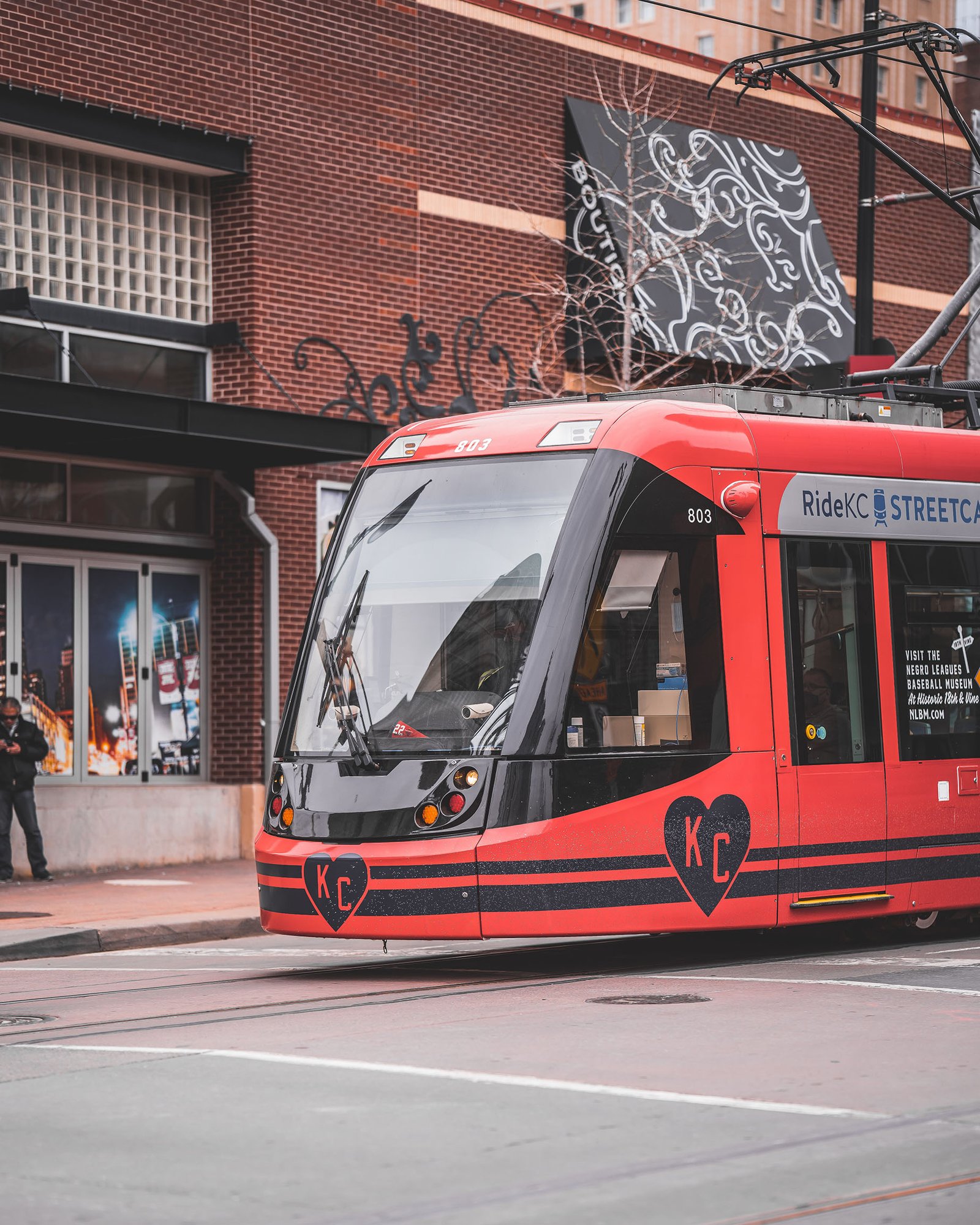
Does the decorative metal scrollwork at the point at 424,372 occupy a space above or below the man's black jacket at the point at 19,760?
above

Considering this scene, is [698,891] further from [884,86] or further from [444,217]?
[884,86]

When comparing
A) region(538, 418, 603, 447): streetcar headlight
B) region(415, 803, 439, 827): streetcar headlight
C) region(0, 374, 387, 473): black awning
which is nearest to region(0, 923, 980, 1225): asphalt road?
region(415, 803, 439, 827): streetcar headlight

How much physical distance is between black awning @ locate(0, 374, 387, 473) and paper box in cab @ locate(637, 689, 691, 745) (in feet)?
25.8

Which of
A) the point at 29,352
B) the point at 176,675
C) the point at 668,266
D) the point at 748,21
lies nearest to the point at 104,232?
the point at 29,352

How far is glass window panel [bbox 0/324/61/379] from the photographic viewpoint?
19625 millimetres

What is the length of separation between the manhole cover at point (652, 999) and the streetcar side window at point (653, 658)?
1420 millimetres

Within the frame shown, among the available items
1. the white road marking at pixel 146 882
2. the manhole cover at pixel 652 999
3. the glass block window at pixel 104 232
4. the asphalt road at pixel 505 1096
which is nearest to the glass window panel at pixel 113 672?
the white road marking at pixel 146 882

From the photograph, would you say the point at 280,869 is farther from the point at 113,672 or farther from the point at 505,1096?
the point at 113,672

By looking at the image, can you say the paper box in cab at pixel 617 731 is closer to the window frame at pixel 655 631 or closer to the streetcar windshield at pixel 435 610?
the window frame at pixel 655 631

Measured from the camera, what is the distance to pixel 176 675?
21438 millimetres

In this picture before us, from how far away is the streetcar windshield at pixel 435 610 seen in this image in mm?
10969

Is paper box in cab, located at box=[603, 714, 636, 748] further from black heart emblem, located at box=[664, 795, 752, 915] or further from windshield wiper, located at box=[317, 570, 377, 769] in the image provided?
windshield wiper, located at box=[317, 570, 377, 769]

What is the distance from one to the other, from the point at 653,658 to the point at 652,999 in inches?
79.8

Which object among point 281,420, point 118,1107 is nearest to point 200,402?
point 281,420
